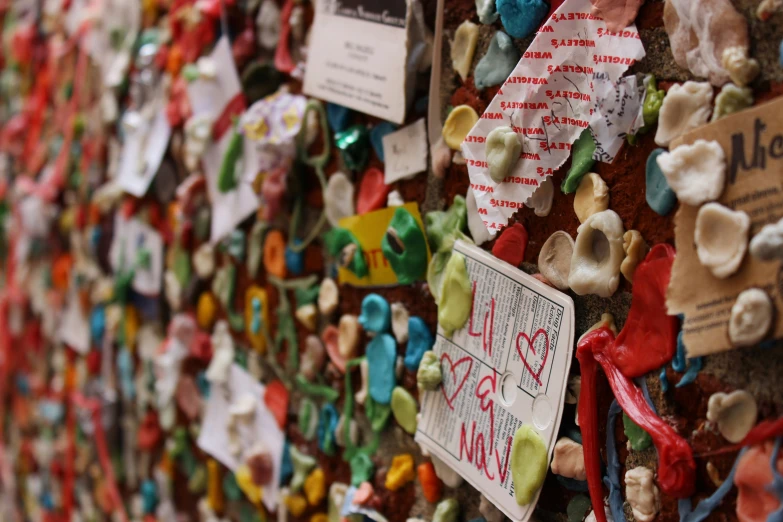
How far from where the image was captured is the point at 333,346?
80cm

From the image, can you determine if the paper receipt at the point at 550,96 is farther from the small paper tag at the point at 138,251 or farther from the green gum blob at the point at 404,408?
the small paper tag at the point at 138,251

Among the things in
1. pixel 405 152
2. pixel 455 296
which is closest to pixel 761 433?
pixel 455 296

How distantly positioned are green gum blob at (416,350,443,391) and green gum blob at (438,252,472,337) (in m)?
0.03

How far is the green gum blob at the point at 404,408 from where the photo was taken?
0.69 m

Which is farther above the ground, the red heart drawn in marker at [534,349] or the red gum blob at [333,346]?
the red heart drawn in marker at [534,349]

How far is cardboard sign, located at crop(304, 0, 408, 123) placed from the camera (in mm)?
671

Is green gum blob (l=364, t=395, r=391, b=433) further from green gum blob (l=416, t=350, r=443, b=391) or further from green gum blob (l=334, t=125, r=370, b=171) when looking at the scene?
green gum blob (l=334, t=125, r=370, b=171)

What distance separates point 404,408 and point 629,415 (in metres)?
0.27

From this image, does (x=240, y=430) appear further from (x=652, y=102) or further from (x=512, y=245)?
(x=652, y=102)

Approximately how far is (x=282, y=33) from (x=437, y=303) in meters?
0.38

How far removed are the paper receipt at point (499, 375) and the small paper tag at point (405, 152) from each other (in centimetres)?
10

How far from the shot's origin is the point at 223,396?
39.3 inches

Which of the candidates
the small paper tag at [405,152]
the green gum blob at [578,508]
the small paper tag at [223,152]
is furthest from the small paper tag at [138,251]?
the green gum blob at [578,508]

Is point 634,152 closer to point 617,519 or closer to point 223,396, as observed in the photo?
point 617,519
